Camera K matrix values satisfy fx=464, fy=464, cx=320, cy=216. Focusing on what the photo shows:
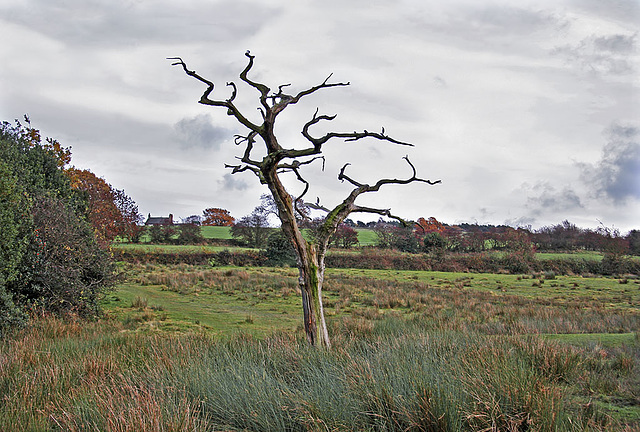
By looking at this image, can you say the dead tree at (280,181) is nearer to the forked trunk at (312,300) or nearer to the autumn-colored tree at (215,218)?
the forked trunk at (312,300)

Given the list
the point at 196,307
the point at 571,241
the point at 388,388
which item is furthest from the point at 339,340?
the point at 571,241

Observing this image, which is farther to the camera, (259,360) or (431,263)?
(431,263)

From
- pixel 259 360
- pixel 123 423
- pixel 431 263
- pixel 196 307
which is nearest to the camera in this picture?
pixel 123 423

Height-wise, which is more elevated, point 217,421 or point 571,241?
point 571,241

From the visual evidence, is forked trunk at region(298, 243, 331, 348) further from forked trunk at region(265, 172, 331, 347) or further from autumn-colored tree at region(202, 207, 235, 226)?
autumn-colored tree at region(202, 207, 235, 226)

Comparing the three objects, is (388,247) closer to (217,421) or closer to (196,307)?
(196,307)

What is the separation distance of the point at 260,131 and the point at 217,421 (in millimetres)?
4856

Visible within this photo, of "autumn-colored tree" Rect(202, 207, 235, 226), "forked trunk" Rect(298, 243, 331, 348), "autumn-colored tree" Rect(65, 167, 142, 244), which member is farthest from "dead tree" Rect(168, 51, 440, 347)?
"autumn-colored tree" Rect(202, 207, 235, 226)

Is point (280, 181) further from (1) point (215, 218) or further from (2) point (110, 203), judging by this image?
(1) point (215, 218)

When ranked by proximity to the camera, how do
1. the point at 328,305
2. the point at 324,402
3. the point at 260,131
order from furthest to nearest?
the point at 328,305, the point at 260,131, the point at 324,402

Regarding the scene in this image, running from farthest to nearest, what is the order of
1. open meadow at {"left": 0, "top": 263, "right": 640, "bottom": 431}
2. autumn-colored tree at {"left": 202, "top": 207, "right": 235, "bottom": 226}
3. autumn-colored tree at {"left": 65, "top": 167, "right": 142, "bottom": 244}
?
autumn-colored tree at {"left": 202, "top": 207, "right": 235, "bottom": 226} → autumn-colored tree at {"left": 65, "top": 167, "right": 142, "bottom": 244} → open meadow at {"left": 0, "top": 263, "right": 640, "bottom": 431}

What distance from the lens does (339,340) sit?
897 cm

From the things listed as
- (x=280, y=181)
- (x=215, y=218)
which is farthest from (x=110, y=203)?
(x=215, y=218)

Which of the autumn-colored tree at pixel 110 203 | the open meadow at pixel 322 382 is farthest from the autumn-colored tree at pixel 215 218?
the open meadow at pixel 322 382
